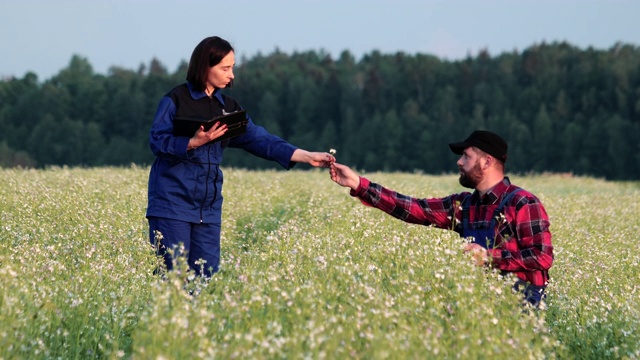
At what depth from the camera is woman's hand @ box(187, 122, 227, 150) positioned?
6703 millimetres

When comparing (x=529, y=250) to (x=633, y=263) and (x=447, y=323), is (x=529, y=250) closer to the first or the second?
(x=447, y=323)

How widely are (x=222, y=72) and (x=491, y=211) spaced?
2.50 m

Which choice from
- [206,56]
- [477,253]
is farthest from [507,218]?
[206,56]

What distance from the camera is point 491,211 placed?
23.4 ft

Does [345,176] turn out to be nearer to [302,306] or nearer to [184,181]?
[184,181]

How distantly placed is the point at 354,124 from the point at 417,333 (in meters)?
109

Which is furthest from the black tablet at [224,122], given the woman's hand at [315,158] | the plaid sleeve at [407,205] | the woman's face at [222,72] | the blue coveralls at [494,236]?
the blue coveralls at [494,236]

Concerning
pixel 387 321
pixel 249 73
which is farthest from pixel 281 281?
pixel 249 73

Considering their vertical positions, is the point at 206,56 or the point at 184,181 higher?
the point at 206,56

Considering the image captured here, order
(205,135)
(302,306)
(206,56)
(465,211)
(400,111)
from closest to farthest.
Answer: (302,306), (205,135), (206,56), (465,211), (400,111)

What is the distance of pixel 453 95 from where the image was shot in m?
111

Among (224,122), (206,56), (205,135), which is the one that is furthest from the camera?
(206,56)

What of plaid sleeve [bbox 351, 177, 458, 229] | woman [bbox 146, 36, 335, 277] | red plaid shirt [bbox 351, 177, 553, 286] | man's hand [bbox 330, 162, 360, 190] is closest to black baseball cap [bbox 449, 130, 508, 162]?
red plaid shirt [bbox 351, 177, 553, 286]

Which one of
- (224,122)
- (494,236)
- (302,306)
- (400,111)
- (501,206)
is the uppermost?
(224,122)
